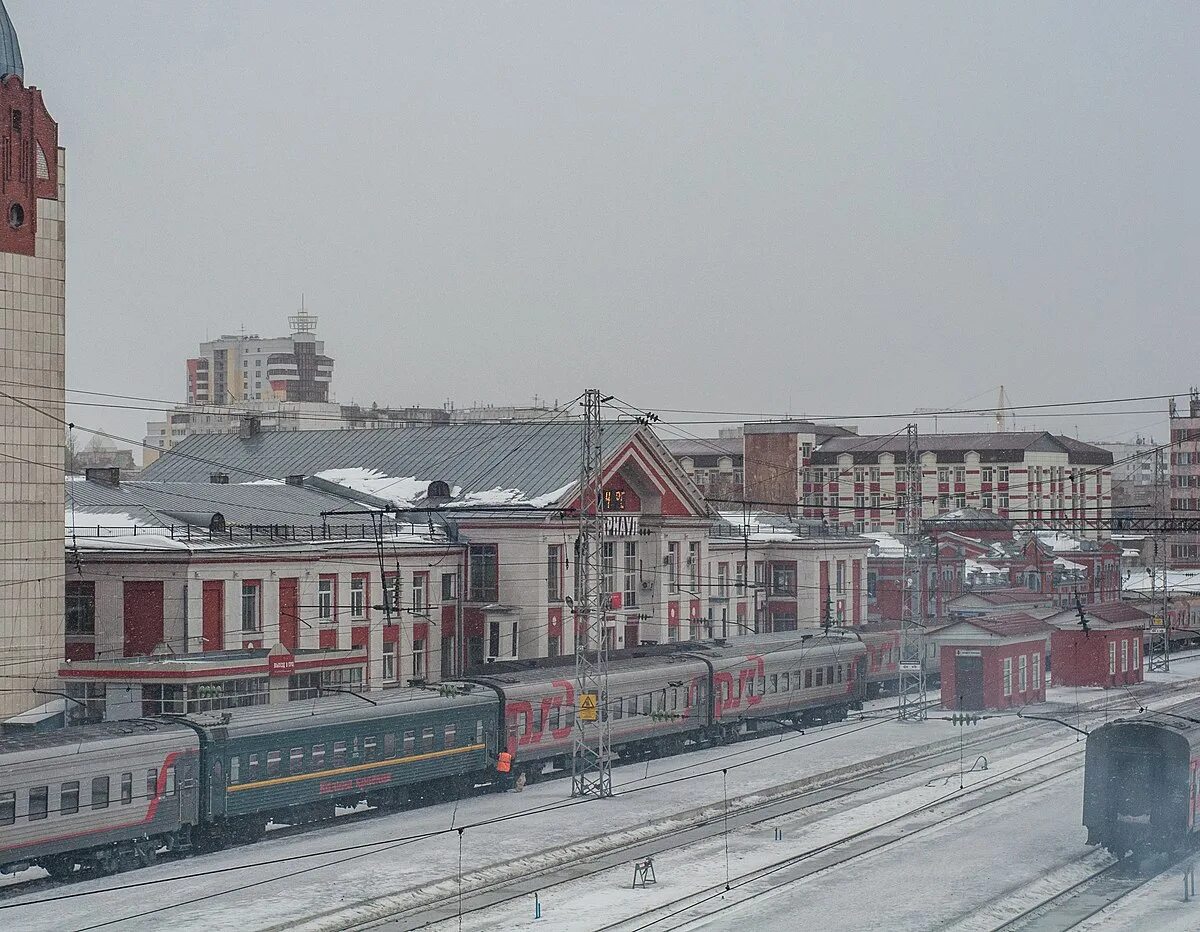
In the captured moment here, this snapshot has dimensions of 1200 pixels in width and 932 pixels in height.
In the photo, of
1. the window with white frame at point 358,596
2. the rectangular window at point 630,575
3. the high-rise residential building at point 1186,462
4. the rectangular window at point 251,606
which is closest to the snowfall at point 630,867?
the rectangular window at point 251,606

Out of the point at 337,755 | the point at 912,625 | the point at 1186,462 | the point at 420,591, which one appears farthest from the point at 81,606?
the point at 1186,462

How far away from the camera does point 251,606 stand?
2158 inches

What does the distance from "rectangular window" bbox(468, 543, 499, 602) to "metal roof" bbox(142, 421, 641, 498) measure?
326 centimetres

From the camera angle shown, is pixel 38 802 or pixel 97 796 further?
pixel 97 796

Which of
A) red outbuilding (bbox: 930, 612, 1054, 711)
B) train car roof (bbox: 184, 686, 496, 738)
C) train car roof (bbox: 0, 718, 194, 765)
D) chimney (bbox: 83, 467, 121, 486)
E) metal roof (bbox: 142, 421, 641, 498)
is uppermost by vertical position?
metal roof (bbox: 142, 421, 641, 498)

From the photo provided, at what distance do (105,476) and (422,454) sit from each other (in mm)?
18194

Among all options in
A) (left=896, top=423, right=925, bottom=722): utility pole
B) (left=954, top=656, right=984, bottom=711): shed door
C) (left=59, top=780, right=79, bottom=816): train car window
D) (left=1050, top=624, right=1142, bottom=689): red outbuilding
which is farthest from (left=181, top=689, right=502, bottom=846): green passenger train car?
(left=1050, top=624, right=1142, bottom=689): red outbuilding

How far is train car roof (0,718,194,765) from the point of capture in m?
34.6

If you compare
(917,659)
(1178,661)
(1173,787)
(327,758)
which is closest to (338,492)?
(917,659)

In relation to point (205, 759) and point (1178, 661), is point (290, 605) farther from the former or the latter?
point (1178, 661)

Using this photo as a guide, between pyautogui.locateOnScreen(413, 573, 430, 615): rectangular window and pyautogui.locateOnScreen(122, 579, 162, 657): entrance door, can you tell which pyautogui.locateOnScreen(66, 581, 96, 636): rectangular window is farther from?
pyautogui.locateOnScreen(413, 573, 430, 615): rectangular window

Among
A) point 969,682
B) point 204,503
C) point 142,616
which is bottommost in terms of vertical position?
point 969,682

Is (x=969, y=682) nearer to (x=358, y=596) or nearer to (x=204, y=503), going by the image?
(x=358, y=596)

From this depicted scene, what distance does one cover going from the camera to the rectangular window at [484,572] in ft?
219
